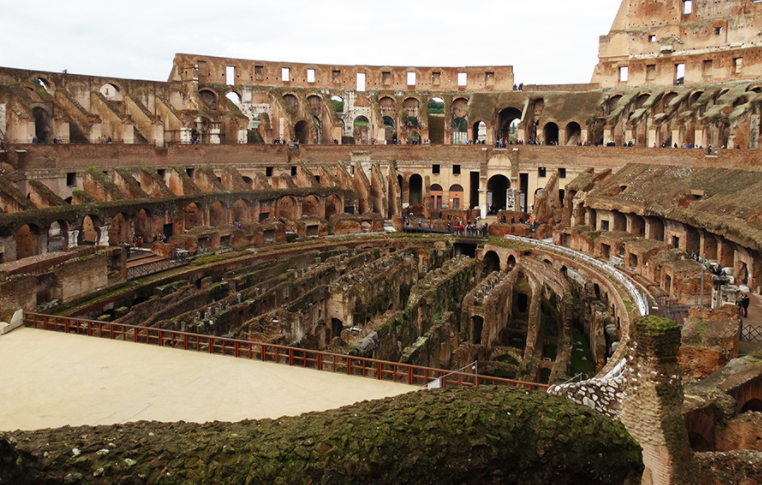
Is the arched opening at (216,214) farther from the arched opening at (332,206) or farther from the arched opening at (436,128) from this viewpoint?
the arched opening at (436,128)

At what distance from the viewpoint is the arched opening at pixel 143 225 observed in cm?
3544

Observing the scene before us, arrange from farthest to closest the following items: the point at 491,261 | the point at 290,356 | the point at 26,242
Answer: the point at 491,261 < the point at 26,242 < the point at 290,356

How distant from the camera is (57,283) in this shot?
81.1ft

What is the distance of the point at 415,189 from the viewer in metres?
53.5

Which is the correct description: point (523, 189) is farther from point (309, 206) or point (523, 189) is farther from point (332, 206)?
point (309, 206)

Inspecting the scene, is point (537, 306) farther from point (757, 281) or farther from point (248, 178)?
point (248, 178)

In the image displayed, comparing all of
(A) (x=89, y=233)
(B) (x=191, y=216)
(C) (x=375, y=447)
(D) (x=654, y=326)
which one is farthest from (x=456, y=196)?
(C) (x=375, y=447)

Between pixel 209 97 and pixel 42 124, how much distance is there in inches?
551

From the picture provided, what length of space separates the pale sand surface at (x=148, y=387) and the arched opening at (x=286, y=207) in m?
27.4

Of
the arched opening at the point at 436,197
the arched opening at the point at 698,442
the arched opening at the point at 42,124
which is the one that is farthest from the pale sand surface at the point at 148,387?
the arched opening at the point at 436,197

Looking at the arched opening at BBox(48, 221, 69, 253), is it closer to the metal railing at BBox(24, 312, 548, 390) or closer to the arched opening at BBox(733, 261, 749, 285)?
the metal railing at BBox(24, 312, 548, 390)

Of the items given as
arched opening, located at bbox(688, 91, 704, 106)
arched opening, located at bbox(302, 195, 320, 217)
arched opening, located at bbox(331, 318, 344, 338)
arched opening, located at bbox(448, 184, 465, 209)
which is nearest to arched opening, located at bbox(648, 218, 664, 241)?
arched opening, located at bbox(331, 318, 344, 338)

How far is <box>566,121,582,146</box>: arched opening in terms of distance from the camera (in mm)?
52094

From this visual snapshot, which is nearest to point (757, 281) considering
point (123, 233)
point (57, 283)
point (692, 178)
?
point (692, 178)
